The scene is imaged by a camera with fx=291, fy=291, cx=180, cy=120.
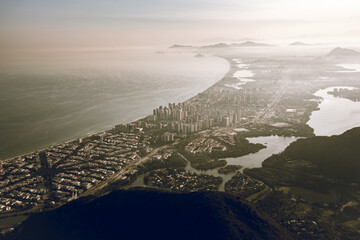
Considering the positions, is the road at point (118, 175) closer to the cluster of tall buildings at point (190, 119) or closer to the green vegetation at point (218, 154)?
the green vegetation at point (218, 154)

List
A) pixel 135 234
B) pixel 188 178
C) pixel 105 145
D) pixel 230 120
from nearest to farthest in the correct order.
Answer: pixel 135 234, pixel 188 178, pixel 105 145, pixel 230 120

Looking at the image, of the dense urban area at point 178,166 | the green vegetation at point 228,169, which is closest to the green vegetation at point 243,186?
the dense urban area at point 178,166

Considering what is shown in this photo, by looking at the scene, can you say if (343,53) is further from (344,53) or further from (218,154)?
(218,154)

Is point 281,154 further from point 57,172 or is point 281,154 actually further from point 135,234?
point 57,172

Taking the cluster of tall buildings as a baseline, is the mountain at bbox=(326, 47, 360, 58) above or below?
above

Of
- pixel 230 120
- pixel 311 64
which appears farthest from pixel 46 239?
pixel 311 64

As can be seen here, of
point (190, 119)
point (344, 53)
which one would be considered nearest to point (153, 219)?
point (190, 119)

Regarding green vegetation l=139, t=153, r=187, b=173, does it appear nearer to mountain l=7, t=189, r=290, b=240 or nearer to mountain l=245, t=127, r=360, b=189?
mountain l=245, t=127, r=360, b=189

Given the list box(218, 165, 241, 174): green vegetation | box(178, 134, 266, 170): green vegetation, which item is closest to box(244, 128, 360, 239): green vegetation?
box(218, 165, 241, 174): green vegetation
